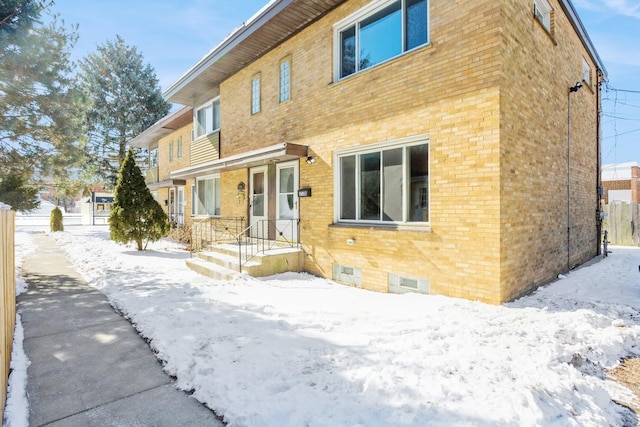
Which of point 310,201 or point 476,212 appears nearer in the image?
point 476,212

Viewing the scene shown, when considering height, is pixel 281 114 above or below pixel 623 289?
above

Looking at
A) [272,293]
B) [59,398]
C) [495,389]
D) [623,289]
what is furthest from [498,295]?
[59,398]

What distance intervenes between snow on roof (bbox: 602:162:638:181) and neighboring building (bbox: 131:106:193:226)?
30.2 m

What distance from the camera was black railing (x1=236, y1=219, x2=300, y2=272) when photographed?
8.78 metres

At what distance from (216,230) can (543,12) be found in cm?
1187

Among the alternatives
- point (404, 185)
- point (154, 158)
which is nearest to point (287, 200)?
point (404, 185)

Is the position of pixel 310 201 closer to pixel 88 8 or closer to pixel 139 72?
pixel 88 8

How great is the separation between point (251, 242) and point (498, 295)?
7157mm

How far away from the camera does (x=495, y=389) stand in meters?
2.84

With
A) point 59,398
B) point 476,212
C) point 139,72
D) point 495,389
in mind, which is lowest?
point 59,398

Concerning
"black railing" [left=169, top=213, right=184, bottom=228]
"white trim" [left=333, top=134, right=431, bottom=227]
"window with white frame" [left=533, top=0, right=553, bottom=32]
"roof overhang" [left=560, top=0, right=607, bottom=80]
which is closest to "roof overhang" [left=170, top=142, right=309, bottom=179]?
"white trim" [left=333, top=134, right=431, bottom=227]

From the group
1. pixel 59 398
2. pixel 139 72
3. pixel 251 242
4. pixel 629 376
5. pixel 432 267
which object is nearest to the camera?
pixel 59 398

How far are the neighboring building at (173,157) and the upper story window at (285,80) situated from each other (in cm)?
790

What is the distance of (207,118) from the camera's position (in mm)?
14070
